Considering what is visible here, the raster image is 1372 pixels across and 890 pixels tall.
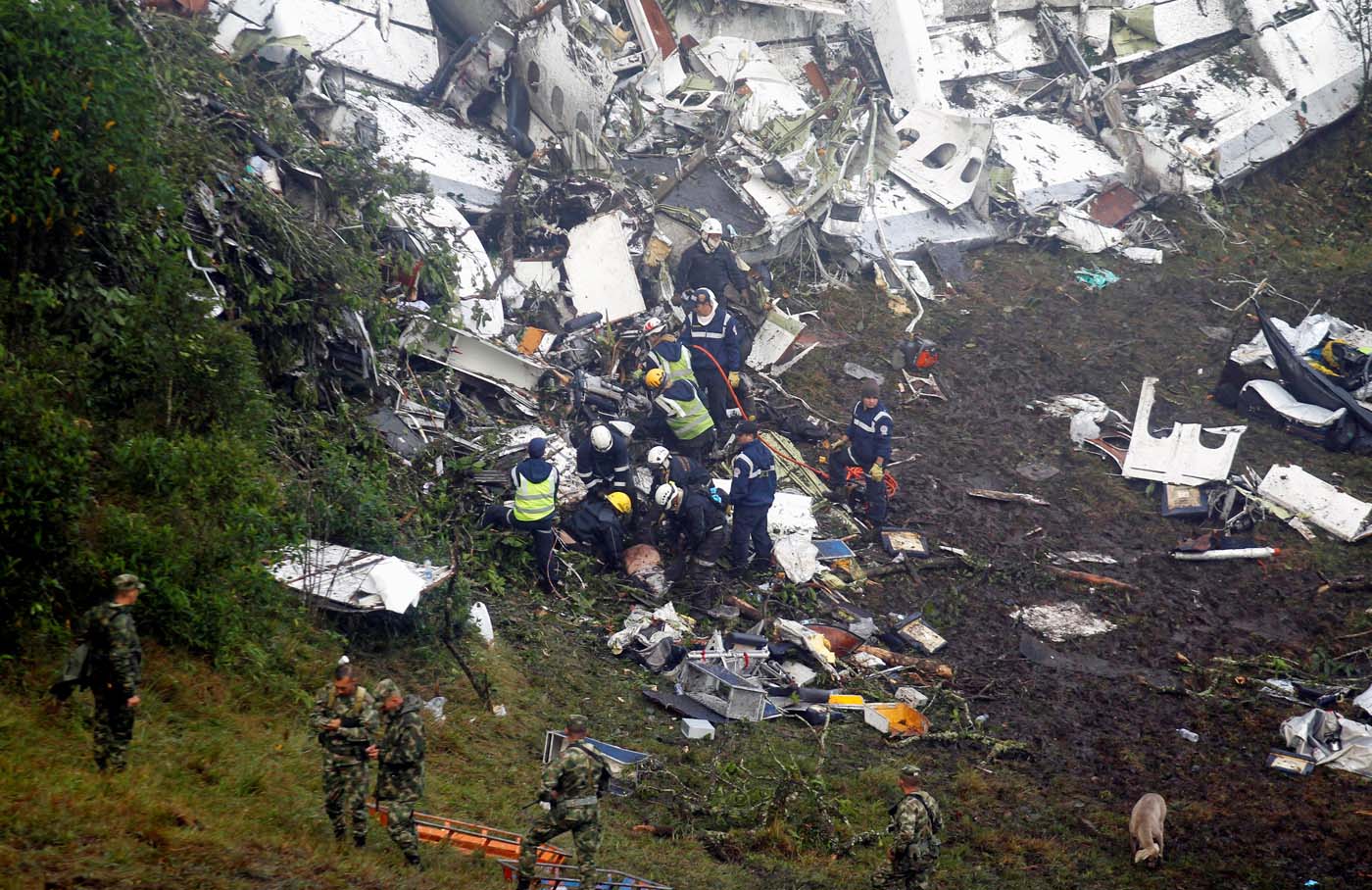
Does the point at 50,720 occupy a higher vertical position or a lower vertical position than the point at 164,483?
lower

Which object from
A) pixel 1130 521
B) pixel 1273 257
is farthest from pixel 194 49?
pixel 1273 257

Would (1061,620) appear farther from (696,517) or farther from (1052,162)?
(1052,162)

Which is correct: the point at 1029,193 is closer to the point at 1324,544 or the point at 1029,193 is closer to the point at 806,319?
the point at 806,319

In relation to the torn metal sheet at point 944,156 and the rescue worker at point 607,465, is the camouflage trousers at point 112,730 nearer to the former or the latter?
the rescue worker at point 607,465

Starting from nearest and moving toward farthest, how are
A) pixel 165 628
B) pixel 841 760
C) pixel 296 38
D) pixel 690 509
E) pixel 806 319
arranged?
pixel 165 628
pixel 841 760
pixel 690 509
pixel 296 38
pixel 806 319

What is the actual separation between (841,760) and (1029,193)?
39.5 feet

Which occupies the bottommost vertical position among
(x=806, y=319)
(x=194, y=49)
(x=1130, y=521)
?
(x=1130, y=521)

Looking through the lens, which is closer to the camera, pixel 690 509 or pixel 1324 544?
pixel 690 509

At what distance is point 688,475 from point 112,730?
581 cm

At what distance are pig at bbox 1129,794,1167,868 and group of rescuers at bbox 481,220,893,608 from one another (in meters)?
4.11

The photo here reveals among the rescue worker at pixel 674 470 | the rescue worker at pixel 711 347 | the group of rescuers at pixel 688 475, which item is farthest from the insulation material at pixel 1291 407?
the rescue worker at pixel 674 470

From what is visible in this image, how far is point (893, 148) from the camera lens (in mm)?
16453

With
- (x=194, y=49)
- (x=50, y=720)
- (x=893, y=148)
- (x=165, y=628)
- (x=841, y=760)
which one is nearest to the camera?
(x=50, y=720)

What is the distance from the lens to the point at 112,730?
5.48 m
